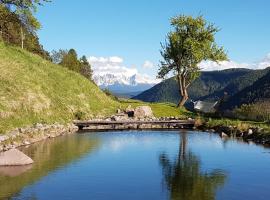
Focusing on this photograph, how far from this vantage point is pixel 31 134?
5125 cm

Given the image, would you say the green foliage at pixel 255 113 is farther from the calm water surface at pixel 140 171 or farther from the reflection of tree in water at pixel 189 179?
the reflection of tree in water at pixel 189 179

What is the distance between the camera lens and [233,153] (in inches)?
1785

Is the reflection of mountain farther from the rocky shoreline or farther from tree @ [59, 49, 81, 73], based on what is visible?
tree @ [59, 49, 81, 73]

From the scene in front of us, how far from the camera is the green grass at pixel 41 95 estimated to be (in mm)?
54931

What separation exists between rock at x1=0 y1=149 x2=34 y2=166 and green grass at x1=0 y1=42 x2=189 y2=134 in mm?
10305

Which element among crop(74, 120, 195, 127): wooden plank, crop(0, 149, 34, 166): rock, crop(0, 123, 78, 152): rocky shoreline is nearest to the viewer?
crop(0, 149, 34, 166): rock

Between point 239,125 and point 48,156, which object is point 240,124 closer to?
point 239,125

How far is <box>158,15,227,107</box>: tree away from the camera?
327 ft

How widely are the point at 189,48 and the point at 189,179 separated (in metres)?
70.0

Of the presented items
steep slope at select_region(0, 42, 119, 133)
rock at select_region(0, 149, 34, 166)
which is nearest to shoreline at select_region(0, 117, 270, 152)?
steep slope at select_region(0, 42, 119, 133)

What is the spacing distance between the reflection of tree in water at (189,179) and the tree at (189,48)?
59962 millimetres

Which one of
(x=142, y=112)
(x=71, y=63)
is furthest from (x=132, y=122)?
(x=71, y=63)

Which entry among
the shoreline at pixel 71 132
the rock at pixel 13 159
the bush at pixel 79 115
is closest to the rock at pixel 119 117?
the shoreline at pixel 71 132

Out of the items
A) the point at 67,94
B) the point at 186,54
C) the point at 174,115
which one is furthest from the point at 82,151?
the point at 186,54
